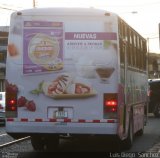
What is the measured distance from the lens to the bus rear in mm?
12523

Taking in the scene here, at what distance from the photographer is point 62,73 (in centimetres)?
1269

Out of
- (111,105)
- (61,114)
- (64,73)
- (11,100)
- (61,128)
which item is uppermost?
(64,73)

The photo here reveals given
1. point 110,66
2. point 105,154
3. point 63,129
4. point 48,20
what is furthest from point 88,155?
point 48,20

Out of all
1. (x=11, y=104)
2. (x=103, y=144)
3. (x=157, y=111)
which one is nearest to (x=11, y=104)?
(x=11, y=104)

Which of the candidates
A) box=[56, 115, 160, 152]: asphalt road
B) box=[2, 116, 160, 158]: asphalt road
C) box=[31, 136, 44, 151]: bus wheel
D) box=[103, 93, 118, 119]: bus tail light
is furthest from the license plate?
box=[56, 115, 160, 152]: asphalt road

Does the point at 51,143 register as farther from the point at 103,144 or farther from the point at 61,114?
the point at 61,114

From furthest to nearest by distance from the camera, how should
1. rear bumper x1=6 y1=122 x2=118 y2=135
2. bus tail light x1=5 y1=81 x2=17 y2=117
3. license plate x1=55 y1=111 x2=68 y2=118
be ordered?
1. bus tail light x1=5 y1=81 x2=17 y2=117
2. license plate x1=55 y1=111 x2=68 y2=118
3. rear bumper x1=6 y1=122 x2=118 y2=135

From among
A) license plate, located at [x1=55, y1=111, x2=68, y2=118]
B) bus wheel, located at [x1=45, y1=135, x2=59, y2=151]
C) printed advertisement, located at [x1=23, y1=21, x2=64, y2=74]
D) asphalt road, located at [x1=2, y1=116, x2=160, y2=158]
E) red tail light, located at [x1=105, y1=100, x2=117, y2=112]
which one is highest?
printed advertisement, located at [x1=23, y1=21, x2=64, y2=74]

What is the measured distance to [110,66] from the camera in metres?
12.5

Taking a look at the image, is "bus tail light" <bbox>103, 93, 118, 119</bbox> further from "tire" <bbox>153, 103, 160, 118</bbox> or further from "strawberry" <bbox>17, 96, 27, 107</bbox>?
"tire" <bbox>153, 103, 160, 118</bbox>

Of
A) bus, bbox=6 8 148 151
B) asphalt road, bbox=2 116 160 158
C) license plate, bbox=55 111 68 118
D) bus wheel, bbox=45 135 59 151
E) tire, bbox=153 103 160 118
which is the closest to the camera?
bus, bbox=6 8 148 151

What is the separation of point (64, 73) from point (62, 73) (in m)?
0.05

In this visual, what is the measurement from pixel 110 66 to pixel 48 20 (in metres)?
1.70

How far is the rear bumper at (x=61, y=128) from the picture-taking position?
40.7ft
